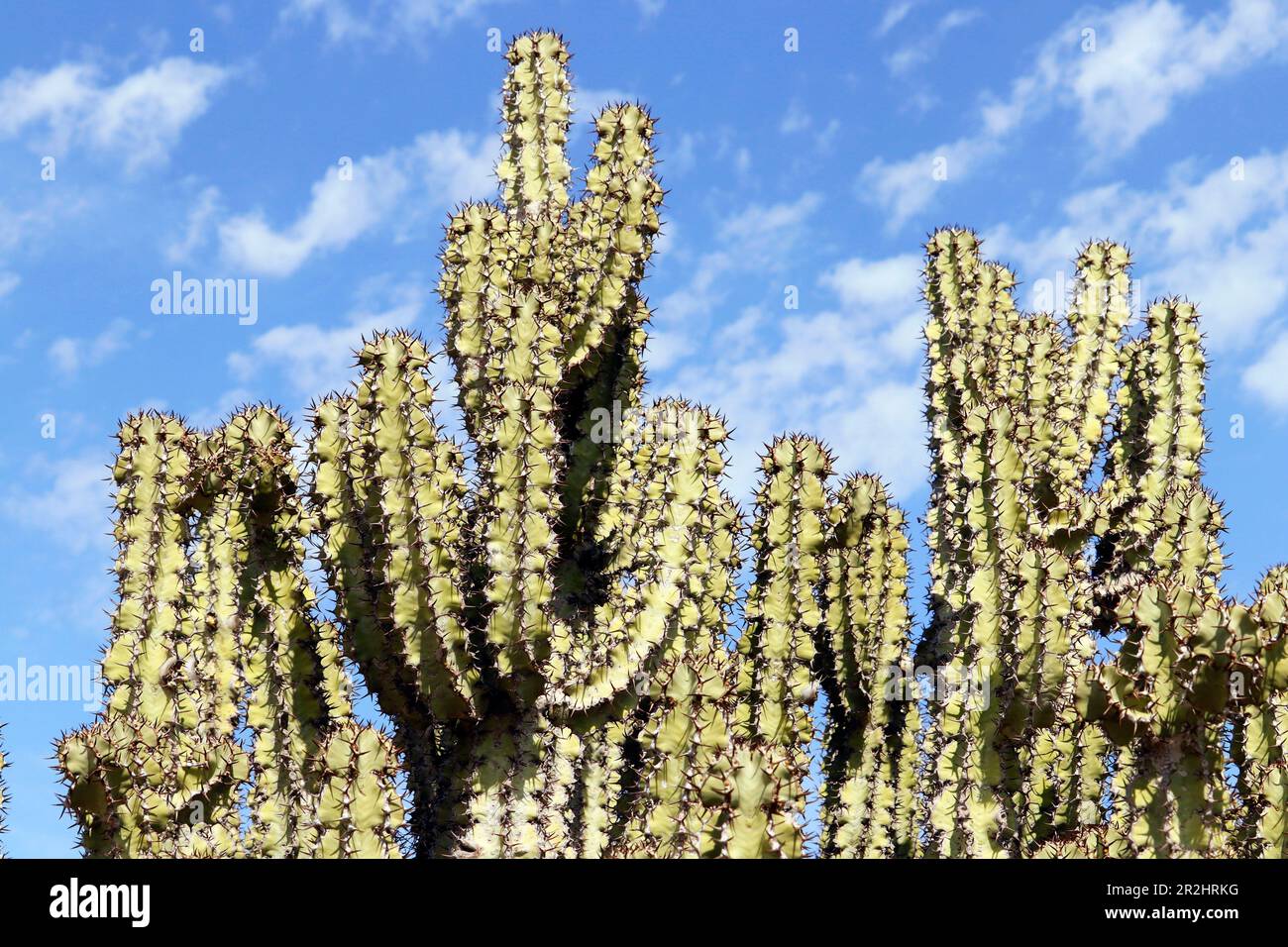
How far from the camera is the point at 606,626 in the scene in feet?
23.0

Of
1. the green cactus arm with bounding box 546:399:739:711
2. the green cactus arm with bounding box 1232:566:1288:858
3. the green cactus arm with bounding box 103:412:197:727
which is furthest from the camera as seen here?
the green cactus arm with bounding box 103:412:197:727

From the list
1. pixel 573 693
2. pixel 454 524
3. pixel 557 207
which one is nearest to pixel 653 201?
pixel 557 207

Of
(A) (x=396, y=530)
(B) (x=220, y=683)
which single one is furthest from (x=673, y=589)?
(B) (x=220, y=683)

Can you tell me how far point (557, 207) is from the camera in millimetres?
8141

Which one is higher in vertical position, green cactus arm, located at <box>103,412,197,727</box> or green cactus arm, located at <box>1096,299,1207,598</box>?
green cactus arm, located at <box>1096,299,1207,598</box>

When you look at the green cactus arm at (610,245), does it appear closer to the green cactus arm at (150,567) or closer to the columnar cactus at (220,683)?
the columnar cactus at (220,683)

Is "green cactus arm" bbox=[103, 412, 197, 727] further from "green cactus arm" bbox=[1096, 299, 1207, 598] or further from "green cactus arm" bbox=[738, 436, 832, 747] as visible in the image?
"green cactus arm" bbox=[1096, 299, 1207, 598]

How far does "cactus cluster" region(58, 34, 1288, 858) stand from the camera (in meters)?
5.49

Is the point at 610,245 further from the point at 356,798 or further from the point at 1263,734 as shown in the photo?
the point at 1263,734

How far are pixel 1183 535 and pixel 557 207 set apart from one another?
4.32m

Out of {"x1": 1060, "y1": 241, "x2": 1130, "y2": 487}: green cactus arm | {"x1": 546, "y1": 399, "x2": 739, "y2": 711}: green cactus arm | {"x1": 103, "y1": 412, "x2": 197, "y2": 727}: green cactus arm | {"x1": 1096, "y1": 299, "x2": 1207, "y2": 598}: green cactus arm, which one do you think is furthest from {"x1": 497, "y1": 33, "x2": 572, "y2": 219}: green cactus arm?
{"x1": 1096, "y1": 299, "x2": 1207, "y2": 598}: green cactus arm

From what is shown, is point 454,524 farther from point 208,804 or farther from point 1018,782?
point 1018,782
